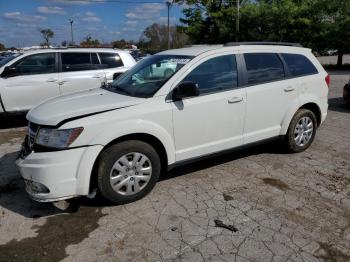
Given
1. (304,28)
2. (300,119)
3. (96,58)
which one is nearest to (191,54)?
(300,119)

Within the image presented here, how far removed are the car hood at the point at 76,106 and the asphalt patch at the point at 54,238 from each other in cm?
102

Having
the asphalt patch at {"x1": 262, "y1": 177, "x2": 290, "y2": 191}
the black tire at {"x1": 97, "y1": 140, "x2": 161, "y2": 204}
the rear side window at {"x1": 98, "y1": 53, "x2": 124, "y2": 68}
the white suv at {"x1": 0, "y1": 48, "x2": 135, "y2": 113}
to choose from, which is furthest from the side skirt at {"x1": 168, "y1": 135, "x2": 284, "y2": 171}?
the rear side window at {"x1": 98, "y1": 53, "x2": 124, "y2": 68}

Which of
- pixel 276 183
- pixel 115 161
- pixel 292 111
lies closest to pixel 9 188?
pixel 115 161

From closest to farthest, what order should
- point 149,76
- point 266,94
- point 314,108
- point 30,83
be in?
point 149,76 → point 266,94 → point 314,108 → point 30,83

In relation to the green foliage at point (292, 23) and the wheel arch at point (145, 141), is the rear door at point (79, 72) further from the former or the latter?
the green foliage at point (292, 23)

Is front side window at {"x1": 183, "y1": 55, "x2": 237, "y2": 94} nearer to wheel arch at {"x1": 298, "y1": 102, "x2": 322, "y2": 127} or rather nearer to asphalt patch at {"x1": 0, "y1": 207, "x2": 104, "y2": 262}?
wheel arch at {"x1": 298, "y1": 102, "x2": 322, "y2": 127}

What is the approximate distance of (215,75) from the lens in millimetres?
4543

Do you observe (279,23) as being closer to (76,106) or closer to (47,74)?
(47,74)

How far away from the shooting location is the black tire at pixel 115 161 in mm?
3748

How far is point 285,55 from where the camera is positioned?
210 inches

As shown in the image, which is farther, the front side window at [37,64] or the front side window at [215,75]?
the front side window at [37,64]

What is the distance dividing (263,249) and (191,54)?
2515 mm

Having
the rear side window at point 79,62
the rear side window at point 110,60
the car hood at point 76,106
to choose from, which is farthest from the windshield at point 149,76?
the rear side window at point 110,60

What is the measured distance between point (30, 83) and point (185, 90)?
492 centimetres
